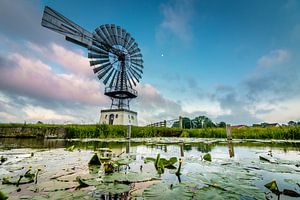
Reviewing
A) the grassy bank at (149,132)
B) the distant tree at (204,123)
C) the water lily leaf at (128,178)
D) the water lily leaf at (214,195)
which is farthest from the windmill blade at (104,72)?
Answer: the water lily leaf at (214,195)

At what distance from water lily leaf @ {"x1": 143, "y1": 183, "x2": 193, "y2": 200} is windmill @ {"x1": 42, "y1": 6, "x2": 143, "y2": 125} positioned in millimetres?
23352

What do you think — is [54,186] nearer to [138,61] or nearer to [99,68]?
[99,68]

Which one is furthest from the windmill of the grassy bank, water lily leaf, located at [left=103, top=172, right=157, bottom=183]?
water lily leaf, located at [left=103, top=172, right=157, bottom=183]

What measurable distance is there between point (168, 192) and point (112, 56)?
27809 mm

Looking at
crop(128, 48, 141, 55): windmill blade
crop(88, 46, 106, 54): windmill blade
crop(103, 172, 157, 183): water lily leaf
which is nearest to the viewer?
crop(103, 172, 157, 183): water lily leaf

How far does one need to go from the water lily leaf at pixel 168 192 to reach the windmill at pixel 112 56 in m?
23.4

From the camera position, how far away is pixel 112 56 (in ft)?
90.3

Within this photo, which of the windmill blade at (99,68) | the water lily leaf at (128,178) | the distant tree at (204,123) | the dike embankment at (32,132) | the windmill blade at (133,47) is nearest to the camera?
the water lily leaf at (128,178)

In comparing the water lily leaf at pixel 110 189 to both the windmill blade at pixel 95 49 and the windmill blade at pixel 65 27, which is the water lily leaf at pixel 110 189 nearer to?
the windmill blade at pixel 65 27

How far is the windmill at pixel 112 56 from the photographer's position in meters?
23.1

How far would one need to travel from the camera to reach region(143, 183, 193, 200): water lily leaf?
1411 millimetres

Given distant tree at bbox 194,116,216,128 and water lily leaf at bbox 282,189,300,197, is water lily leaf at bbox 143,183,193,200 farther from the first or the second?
distant tree at bbox 194,116,216,128

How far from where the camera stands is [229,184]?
1720 millimetres

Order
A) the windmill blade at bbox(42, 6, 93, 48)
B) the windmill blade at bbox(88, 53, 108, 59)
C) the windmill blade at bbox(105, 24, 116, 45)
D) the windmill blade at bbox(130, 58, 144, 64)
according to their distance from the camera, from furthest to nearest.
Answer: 1. the windmill blade at bbox(130, 58, 144, 64)
2. the windmill blade at bbox(105, 24, 116, 45)
3. the windmill blade at bbox(88, 53, 108, 59)
4. the windmill blade at bbox(42, 6, 93, 48)
